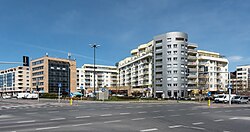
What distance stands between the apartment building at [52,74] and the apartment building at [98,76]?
1074cm

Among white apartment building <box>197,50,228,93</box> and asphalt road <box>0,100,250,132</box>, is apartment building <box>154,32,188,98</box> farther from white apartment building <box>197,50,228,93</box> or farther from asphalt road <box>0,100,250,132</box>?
asphalt road <box>0,100,250,132</box>

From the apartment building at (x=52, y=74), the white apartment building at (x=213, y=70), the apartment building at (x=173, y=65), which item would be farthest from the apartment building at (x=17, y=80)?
the white apartment building at (x=213, y=70)

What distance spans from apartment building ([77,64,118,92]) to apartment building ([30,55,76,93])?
1074cm

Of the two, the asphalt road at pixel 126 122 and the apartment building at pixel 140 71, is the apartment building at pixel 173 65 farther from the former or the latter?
the asphalt road at pixel 126 122

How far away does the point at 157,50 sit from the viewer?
97125 mm

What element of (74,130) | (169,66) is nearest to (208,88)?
(169,66)

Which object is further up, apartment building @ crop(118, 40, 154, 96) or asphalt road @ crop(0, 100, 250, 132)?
apartment building @ crop(118, 40, 154, 96)

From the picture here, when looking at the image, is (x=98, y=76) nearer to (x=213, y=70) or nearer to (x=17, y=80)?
(x=17, y=80)

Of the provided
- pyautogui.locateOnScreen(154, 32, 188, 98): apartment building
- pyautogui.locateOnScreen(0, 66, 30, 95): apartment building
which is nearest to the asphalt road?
pyautogui.locateOnScreen(154, 32, 188, 98): apartment building

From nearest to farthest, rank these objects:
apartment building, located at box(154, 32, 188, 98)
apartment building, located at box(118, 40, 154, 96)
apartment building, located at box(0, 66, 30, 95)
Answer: apartment building, located at box(154, 32, 188, 98), apartment building, located at box(118, 40, 154, 96), apartment building, located at box(0, 66, 30, 95)

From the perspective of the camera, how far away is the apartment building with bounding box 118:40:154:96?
106 metres

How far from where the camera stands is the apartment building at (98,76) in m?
150

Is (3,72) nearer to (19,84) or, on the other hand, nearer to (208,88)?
(19,84)

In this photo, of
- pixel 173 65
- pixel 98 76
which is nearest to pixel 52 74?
pixel 98 76
